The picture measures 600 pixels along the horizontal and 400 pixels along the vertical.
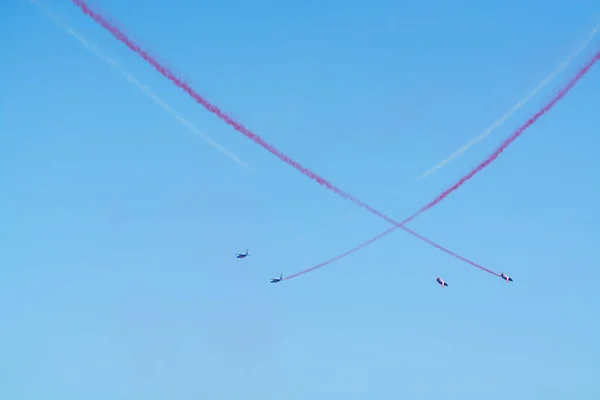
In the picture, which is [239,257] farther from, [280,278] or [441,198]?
[441,198]

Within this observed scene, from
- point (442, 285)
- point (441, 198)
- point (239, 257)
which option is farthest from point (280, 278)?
point (441, 198)

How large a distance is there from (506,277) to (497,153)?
18894 millimetres

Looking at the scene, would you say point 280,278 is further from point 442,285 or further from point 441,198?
point 441,198

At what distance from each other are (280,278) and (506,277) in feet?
63.4

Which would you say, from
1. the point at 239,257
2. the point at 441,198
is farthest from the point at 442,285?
the point at 239,257

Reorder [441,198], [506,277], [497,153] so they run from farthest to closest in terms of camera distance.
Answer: [506,277] < [441,198] < [497,153]

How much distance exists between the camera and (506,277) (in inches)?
2116

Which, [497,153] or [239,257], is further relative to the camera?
[239,257]

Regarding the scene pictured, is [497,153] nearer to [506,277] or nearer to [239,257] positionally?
[506,277]

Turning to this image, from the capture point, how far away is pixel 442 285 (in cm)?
5441

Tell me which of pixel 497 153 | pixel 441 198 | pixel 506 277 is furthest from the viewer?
pixel 506 277

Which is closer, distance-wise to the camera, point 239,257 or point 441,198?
point 441,198

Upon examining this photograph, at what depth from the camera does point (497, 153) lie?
126 feet

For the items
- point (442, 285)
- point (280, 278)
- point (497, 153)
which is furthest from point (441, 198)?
point (280, 278)
